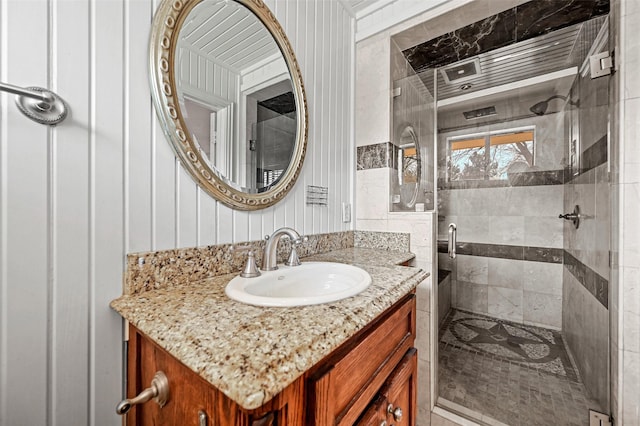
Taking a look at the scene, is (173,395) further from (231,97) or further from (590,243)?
(590,243)

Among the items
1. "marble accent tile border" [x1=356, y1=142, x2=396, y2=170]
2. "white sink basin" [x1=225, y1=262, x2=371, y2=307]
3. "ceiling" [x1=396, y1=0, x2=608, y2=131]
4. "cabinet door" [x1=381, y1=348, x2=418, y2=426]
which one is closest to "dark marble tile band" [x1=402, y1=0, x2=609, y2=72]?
"ceiling" [x1=396, y1=0, x2=608, y2=131]

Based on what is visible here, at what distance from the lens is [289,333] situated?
431 mm

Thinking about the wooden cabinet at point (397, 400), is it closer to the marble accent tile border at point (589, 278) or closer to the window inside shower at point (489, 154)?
the marble accent tile border at point (589, 278)

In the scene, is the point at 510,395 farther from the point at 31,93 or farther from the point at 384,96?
the point at 31,93

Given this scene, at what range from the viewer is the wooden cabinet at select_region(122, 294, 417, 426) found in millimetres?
385

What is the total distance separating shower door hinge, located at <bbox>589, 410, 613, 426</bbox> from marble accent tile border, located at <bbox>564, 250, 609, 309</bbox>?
18.8 inches

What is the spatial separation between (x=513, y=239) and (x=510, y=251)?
11cm

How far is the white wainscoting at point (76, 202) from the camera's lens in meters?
0.50

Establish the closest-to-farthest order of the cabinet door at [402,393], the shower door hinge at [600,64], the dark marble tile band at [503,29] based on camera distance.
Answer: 1. the cabinet door at [402,393]
2. the shower door hinge at [600,64]
3. the dark marble tile band at [503,29]

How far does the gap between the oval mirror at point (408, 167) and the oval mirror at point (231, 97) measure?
0.70 metres

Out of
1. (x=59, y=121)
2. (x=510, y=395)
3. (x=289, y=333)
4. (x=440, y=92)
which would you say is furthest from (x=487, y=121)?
(x=59, y=121)

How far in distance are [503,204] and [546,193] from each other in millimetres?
270

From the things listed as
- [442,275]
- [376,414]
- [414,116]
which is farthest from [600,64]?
[376,414]

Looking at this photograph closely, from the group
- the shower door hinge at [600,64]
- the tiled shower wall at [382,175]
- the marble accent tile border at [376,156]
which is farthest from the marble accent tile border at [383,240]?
the shower door hinge at [600,64]
